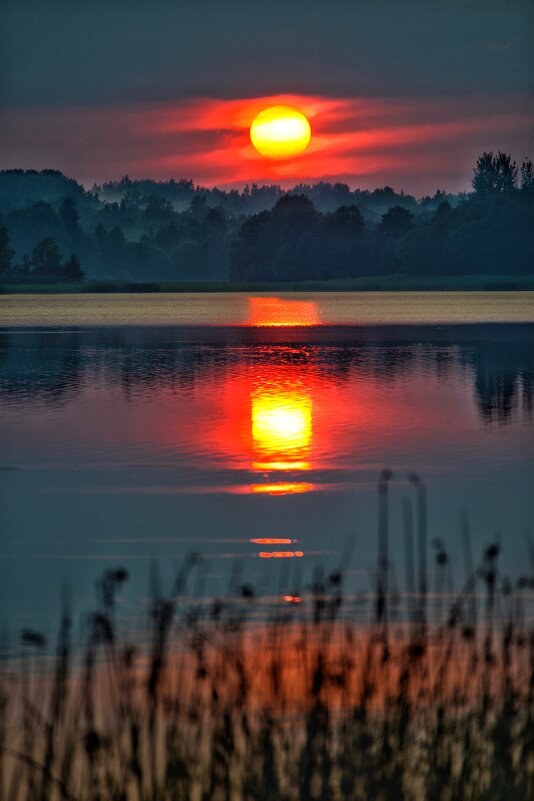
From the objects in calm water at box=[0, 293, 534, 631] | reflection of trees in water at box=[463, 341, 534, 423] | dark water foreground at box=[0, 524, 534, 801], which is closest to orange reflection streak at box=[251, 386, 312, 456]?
calm water at box=[0, 293, 534, 631]

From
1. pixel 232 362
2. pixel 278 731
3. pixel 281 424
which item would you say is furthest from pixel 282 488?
pixel 232 362

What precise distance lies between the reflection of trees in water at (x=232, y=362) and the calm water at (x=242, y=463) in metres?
0.15

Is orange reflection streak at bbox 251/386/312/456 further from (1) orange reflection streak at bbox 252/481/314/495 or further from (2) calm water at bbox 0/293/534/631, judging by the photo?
(1) orange reflection streak at bbox 252/481/314/495

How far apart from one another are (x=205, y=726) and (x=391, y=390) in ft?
85.7

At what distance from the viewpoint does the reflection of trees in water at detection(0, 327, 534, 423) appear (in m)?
34.0

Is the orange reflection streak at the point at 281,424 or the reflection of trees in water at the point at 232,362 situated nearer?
the orange reflection streak at the point at 281,424

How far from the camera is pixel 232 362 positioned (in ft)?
148

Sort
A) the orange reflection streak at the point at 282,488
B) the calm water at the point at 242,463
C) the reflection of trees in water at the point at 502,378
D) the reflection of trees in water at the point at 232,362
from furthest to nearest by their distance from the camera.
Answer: the reflection of trees in water at the point at 232,362, the reflection of trees in water at the point at 502,378, the orange reflection streak at the point at 282,488, the calm water at the point at 242,463

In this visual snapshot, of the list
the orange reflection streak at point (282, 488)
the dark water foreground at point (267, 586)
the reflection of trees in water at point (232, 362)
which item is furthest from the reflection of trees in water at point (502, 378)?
the orange reflection streak at point (282, 488)

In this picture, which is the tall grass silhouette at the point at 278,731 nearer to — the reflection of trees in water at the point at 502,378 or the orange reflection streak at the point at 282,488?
the orange reflection streak at the point at 282,488

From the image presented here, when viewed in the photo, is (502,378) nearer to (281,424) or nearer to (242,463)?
(281,424)

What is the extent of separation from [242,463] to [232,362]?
2439 cm

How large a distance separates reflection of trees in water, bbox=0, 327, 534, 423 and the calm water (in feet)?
0.50

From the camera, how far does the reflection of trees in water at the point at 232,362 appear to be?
34031 mm
